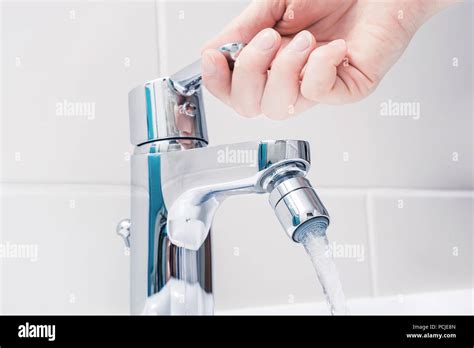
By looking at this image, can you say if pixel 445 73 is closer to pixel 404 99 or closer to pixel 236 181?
pixel 404 99

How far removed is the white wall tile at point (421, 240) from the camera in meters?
0.57

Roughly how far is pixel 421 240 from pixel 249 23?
0.33 m

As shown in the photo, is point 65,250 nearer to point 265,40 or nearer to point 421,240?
point 265,40

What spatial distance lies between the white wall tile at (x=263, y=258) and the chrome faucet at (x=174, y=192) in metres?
0.19

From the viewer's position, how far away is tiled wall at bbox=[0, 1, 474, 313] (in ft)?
1.49

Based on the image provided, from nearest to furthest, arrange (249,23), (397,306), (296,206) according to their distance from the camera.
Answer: (296,206) → (249,23) → (397,306)

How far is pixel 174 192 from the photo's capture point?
0.31 meters

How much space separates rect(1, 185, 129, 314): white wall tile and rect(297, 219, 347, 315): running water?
9.5 inches

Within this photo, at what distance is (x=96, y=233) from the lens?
467mm

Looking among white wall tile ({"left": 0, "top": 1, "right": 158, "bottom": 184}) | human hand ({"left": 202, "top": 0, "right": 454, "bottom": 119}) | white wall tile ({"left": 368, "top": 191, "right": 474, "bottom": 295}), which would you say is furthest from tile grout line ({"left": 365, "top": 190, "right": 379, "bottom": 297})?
white wall tile ({"left": 0, "top": 1, "right": 158, "bottom": 184})

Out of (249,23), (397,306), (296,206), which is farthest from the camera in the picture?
(397,306)

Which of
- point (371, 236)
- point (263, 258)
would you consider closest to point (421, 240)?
point (371, 236)

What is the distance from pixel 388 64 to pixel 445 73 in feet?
0.67
